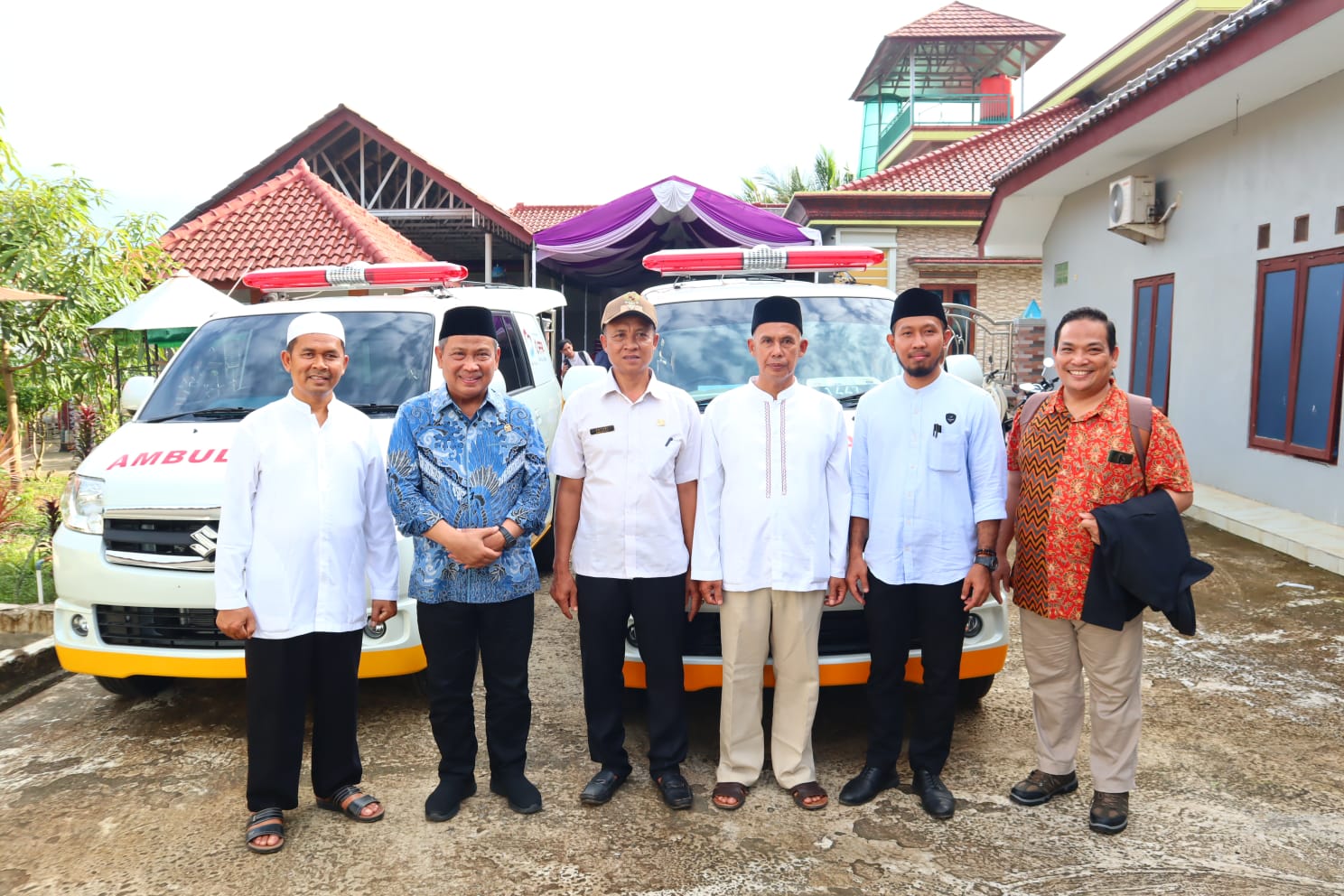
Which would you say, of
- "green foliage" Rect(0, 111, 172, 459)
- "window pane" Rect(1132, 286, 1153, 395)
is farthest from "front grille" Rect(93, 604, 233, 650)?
"window pane" Rect(1132, 286, 1153, 395)

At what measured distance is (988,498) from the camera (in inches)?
141

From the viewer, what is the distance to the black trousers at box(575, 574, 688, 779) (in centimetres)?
367

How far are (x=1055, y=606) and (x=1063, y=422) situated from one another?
0.66 metres

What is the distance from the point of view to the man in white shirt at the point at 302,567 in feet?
10.9

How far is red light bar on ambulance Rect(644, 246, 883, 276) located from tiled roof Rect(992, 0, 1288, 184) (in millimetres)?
4043

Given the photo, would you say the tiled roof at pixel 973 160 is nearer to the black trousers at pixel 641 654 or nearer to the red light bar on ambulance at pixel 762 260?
the red light bar on ambulance at pixel 762 260

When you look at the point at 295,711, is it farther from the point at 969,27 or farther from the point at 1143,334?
the point at 969,27

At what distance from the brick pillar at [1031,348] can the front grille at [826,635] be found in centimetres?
1140

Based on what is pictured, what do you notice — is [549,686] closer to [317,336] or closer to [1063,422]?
[317,336]

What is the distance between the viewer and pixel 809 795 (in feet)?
11.9

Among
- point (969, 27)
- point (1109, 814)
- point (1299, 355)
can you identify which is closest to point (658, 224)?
point (1299, 355)

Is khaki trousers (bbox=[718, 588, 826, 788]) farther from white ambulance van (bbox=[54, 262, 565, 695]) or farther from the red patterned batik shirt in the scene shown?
white ambulance van (bbox=[54, 262, 565, 695])

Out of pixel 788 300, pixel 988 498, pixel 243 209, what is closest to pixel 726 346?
pixel 788 300

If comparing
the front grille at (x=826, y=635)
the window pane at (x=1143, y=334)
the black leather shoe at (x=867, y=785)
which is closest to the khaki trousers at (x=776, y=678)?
the black leather shoe at (x=867, y=785)
